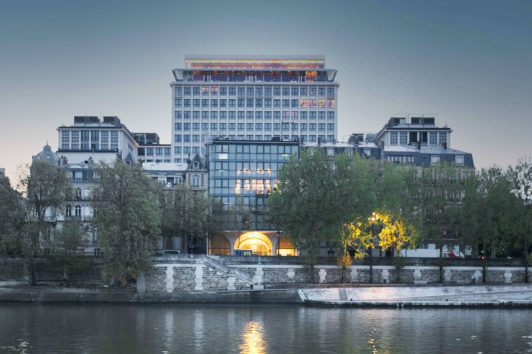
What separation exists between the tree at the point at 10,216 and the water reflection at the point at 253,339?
3407 centimetres

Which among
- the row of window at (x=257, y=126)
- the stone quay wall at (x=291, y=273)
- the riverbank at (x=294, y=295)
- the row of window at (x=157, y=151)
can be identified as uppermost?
the row of window at (x=257, y=126)

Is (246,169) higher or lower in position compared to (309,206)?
higher

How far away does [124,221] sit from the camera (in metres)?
81.9

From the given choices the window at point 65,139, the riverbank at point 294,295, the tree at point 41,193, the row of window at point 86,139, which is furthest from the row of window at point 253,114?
the riverbank at point 294,295

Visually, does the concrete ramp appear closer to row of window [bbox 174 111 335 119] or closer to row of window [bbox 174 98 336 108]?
row of window [bbox 174 111 335 119]

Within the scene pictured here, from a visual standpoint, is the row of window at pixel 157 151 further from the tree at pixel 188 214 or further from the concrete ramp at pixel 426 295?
the concrete ramp at pixel 426 295

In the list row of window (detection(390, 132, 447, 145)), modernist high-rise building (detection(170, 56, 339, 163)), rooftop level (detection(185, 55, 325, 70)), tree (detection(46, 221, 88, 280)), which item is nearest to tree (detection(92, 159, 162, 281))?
tree (detection(46, 221, 88, 280))

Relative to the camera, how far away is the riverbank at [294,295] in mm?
79375

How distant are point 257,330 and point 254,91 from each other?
12821 cm

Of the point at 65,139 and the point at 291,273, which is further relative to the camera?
the point at 65,139

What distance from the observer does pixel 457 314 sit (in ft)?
233

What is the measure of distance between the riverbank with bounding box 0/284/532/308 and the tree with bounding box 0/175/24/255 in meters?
5.28

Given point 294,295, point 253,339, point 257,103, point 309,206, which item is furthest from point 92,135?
point 253,339

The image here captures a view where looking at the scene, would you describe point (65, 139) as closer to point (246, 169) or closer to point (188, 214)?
point (246, 169)
